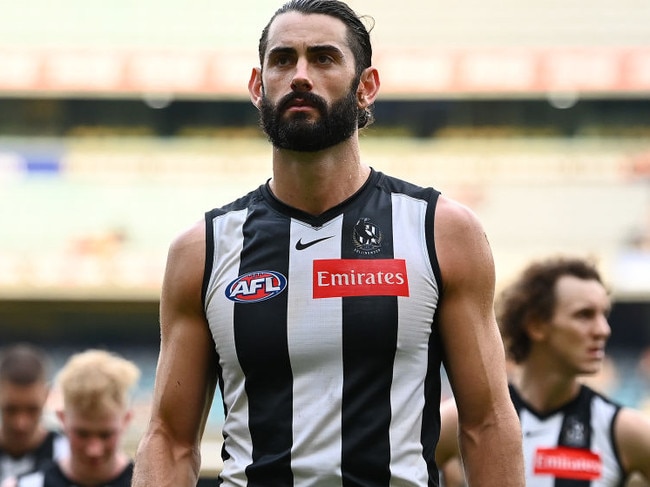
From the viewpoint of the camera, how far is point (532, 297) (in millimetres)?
5332

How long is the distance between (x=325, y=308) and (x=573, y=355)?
249 centimetres

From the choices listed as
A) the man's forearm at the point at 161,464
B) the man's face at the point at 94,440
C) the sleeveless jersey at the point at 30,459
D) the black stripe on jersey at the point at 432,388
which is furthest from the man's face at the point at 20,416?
the black stripe on jersey at the point at 432,388

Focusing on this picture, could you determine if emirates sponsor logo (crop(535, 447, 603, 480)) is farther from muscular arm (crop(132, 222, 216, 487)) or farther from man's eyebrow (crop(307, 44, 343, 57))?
man's eyebrow (crop(307, 44, 343, 57))

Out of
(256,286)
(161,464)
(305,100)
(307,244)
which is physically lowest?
(161,464)

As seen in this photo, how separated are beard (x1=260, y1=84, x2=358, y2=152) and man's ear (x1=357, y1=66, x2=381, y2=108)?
72 mm

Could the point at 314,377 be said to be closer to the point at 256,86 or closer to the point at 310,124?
the point at 310,124

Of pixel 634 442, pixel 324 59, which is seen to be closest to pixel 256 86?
pixel 324 59

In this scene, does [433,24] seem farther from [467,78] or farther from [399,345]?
[399,345]

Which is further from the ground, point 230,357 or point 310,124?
point 310,124

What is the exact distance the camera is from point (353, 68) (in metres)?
2.88

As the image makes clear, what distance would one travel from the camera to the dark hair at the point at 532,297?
207 inches

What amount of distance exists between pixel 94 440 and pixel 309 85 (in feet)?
9.51

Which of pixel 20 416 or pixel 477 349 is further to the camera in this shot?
pixel 20 416

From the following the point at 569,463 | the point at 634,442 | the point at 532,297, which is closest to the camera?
→ the point at 634,442
